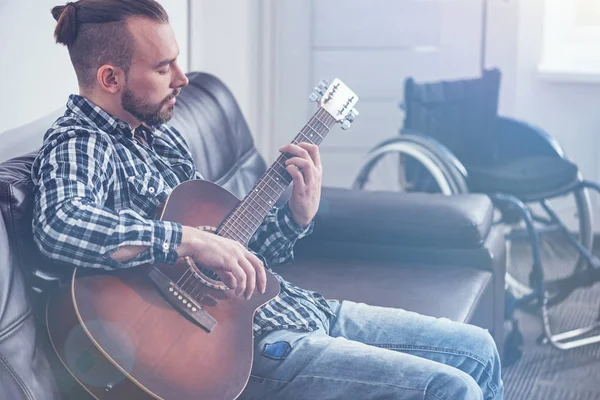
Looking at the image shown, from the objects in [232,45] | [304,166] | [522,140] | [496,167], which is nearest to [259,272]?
[304,166]

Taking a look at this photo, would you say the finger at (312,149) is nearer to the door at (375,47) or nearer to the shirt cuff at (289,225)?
the shirt cuff at (289,225)

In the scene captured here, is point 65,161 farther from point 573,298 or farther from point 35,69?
point 573,298

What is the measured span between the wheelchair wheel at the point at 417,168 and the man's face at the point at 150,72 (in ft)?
4.85

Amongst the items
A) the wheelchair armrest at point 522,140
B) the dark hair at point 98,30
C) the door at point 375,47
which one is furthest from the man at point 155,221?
the door at point 375,47

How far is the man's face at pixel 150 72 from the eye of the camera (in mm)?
1430

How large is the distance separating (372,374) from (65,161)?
1.89 feet

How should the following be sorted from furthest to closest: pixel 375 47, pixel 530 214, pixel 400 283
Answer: pixel 375 47 → pixel 530 214 → pixel 400 283

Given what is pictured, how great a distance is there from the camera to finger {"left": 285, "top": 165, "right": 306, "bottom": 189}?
155 cm

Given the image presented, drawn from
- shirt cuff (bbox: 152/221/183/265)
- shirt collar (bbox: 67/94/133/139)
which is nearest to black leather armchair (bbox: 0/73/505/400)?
shirt collar (bbox: 67/94/133/139)

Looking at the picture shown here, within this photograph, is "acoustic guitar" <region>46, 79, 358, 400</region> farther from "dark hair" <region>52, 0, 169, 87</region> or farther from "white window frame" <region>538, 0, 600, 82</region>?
"white window frame" <region>538, 0, 600, 82</region>

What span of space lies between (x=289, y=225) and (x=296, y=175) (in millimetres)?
136

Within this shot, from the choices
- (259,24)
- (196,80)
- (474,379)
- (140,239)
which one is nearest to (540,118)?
(259,24)

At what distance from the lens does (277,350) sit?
1.45m

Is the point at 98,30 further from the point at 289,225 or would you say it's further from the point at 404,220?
the point at 404,220
